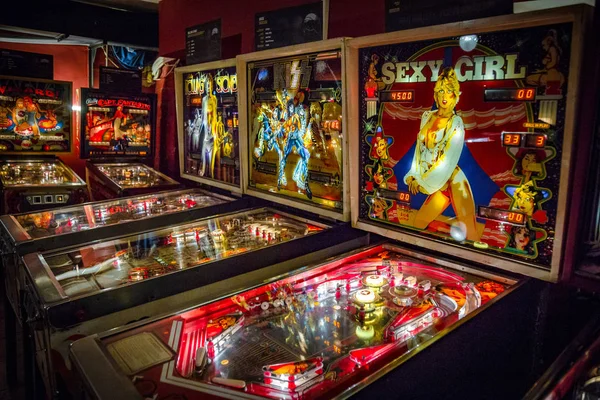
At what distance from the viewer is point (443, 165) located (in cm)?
187

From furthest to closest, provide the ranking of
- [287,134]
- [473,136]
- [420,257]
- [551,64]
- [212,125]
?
[212,125]
[287,134]
[420,257]
[473,136]
[551,64]

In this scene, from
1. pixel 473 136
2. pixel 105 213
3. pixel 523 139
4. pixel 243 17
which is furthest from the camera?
pixel 243 17

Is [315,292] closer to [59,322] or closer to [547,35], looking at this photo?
[59,322]

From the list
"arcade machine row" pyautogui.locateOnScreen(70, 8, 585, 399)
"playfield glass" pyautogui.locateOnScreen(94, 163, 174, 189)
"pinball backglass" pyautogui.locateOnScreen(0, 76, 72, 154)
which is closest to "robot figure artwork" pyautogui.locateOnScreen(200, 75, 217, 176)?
"playfield glass" pyautogui.locateOnScreen(94, 163, 174, 189)

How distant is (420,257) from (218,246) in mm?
1059

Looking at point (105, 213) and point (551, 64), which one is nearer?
point (551, 64)

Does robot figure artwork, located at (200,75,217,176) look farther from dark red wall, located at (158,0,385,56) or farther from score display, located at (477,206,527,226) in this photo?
score display, located at (477,206,527,226)

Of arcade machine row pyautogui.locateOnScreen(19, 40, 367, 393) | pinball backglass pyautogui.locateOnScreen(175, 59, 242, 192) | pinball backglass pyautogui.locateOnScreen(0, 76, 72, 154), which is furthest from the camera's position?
pinball backglass pyautogui.locateOnScreen(0, 76, 72, 154)

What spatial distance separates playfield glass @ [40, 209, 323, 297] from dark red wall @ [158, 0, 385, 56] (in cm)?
113

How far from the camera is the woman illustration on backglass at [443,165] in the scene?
1790 millimetres

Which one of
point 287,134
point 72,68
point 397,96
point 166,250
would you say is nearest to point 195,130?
point 287,134

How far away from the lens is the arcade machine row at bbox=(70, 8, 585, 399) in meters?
1.25

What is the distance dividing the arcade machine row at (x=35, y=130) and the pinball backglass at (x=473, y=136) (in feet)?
11.0

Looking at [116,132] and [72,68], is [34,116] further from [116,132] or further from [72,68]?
[72,68]
